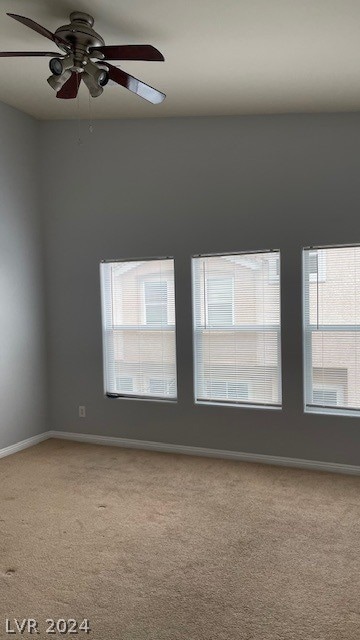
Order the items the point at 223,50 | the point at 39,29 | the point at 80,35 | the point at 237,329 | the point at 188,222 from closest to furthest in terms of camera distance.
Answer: the point at 39,29, the point at 80,35, the point at 223,50, the point at 237,329, the point at 188,222

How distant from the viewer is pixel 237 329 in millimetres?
4438

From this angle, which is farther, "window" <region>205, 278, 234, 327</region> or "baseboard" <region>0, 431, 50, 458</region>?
"baseboard" <region>0, 431, 50, 458</region>

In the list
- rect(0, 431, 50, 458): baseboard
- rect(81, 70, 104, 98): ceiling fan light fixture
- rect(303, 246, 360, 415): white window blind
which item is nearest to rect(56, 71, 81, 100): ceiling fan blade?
rect(81, 70, 104, 98): ceiling fan light fixture

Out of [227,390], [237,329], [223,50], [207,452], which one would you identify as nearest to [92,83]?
[223,50]

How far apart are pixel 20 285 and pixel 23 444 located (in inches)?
63.3

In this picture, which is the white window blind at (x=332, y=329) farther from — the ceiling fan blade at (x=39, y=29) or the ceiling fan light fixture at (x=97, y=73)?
the ceiling fan blade at (x=39, y=29)

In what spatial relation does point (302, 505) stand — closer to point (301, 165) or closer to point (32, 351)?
point (301, 165)

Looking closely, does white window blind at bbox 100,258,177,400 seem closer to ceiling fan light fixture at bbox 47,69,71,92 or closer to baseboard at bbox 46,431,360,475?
baseboard at bbox 46,431,360,475

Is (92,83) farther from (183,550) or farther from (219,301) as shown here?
(183,550)

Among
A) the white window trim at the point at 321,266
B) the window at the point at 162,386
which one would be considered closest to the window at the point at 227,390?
the window at the point at 162,386

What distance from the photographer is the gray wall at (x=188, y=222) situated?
4.04 meters

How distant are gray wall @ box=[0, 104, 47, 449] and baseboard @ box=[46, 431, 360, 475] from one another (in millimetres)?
480

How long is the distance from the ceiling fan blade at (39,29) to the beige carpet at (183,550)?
2815 mm

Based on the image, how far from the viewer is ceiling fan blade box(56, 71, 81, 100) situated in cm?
301
